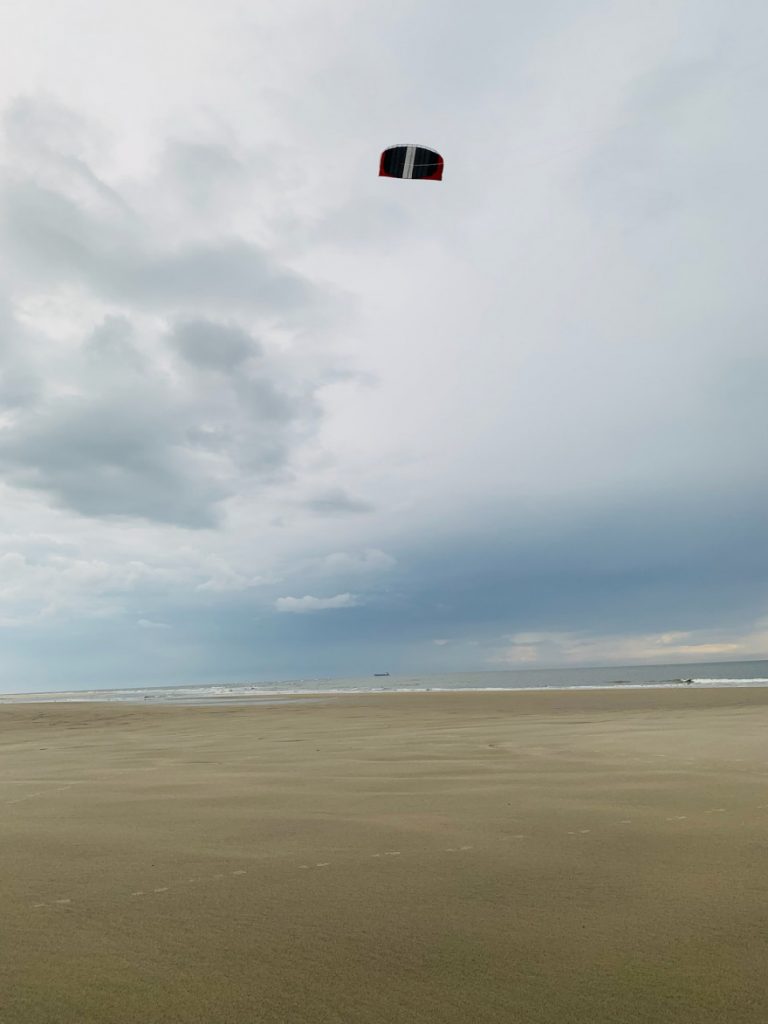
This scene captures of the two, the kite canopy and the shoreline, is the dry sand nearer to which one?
the kite canopy

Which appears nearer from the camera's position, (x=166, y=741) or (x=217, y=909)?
(x=217, y=909)

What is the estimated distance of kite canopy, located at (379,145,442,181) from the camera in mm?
13414

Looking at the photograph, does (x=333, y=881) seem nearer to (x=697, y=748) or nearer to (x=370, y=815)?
(x=370, y=815)

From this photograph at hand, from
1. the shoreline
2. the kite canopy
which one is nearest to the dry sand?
the kite canopy

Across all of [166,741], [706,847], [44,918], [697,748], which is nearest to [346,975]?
[44,918]

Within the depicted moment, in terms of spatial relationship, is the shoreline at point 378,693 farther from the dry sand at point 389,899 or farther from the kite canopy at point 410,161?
the dry sand at point 389,899

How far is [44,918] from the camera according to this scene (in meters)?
3.62

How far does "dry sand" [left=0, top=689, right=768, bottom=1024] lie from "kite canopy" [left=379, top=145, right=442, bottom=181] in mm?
11145

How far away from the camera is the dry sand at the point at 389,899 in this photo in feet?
8.97

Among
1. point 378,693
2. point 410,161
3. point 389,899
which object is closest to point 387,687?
point 378,693

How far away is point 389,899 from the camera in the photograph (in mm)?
3852

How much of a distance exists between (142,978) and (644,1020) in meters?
2.03

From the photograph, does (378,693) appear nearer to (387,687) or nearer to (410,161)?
(387,687)

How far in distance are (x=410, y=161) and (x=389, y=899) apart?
13.4 meters
